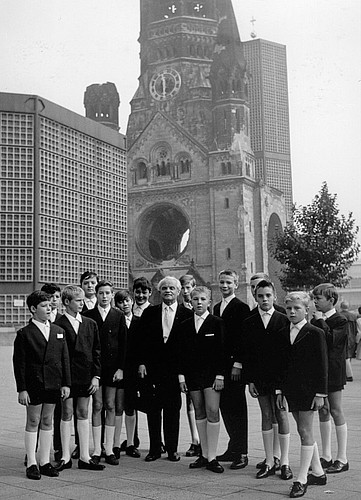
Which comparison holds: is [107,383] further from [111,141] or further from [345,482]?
[111,141]

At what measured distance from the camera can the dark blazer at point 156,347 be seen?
7797 mm

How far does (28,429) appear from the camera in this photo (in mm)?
6906

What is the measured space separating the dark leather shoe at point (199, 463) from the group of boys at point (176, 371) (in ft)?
0.04

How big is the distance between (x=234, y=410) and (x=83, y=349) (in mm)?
1756

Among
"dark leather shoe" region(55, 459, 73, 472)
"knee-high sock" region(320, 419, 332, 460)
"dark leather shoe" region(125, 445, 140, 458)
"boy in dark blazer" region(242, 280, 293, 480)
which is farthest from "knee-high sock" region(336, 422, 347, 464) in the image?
"dark leather shoe" region(55, 459, 73, 472)

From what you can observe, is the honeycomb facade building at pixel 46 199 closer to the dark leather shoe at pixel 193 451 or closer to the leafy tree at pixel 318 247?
the leafy tree at pixel 318 247

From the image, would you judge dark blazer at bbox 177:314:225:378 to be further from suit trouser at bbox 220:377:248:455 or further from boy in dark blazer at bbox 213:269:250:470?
suit trouser at bbox 220:377:248:455

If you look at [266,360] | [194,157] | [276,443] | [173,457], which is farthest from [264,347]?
[194,157]

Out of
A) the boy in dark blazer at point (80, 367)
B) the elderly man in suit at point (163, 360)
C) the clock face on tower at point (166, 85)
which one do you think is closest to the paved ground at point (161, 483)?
the boy in dark blazer at point (80, 367)

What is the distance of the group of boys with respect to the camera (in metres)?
6.59

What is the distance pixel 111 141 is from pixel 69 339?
132 feet

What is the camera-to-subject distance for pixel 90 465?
7.13 metres

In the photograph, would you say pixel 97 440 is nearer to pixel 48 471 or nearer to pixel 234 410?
pixel 48 471

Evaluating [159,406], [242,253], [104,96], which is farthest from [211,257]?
[159,406]
